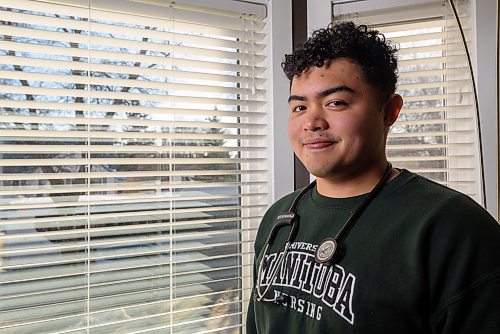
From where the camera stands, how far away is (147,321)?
1644mm

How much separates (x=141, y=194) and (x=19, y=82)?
51 centimetres

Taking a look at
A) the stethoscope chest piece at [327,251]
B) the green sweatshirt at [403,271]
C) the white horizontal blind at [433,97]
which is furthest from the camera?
the white horizontal blind at [433,97]

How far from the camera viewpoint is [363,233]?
99 centimetres

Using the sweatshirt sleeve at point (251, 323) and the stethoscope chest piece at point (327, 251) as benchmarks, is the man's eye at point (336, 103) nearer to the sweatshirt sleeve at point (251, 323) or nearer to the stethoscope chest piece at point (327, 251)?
the stethoscope chest piece at point (327, 251)

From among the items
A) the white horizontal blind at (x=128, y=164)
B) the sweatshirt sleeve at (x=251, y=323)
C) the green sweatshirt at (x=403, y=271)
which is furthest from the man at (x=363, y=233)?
the white horizontal blind at (x=128, y=164)

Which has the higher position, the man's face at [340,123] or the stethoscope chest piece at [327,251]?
the man's face at [340,123]

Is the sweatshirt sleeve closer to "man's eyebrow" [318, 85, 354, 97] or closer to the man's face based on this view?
the man's face

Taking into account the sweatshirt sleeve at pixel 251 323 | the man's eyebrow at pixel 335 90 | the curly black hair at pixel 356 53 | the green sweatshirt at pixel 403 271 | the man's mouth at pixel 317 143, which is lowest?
the sweatshirt sleeve at pixel 251 323

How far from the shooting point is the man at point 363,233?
883mm

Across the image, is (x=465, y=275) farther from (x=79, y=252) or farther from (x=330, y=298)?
(x=79, y=252)

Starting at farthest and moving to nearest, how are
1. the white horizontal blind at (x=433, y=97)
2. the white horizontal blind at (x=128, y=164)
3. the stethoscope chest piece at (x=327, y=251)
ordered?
the white horizontal blind at (x=433, y=97) < the white horizontal blind at (x=128, y=164) < the stethoscope chest piece at (x=327, y=251)

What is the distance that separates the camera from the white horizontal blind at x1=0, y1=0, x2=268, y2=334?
145 centimetres

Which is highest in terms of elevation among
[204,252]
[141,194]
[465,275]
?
[141,194]

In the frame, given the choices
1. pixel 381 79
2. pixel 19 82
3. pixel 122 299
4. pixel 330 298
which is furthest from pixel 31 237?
pixel 381 79
